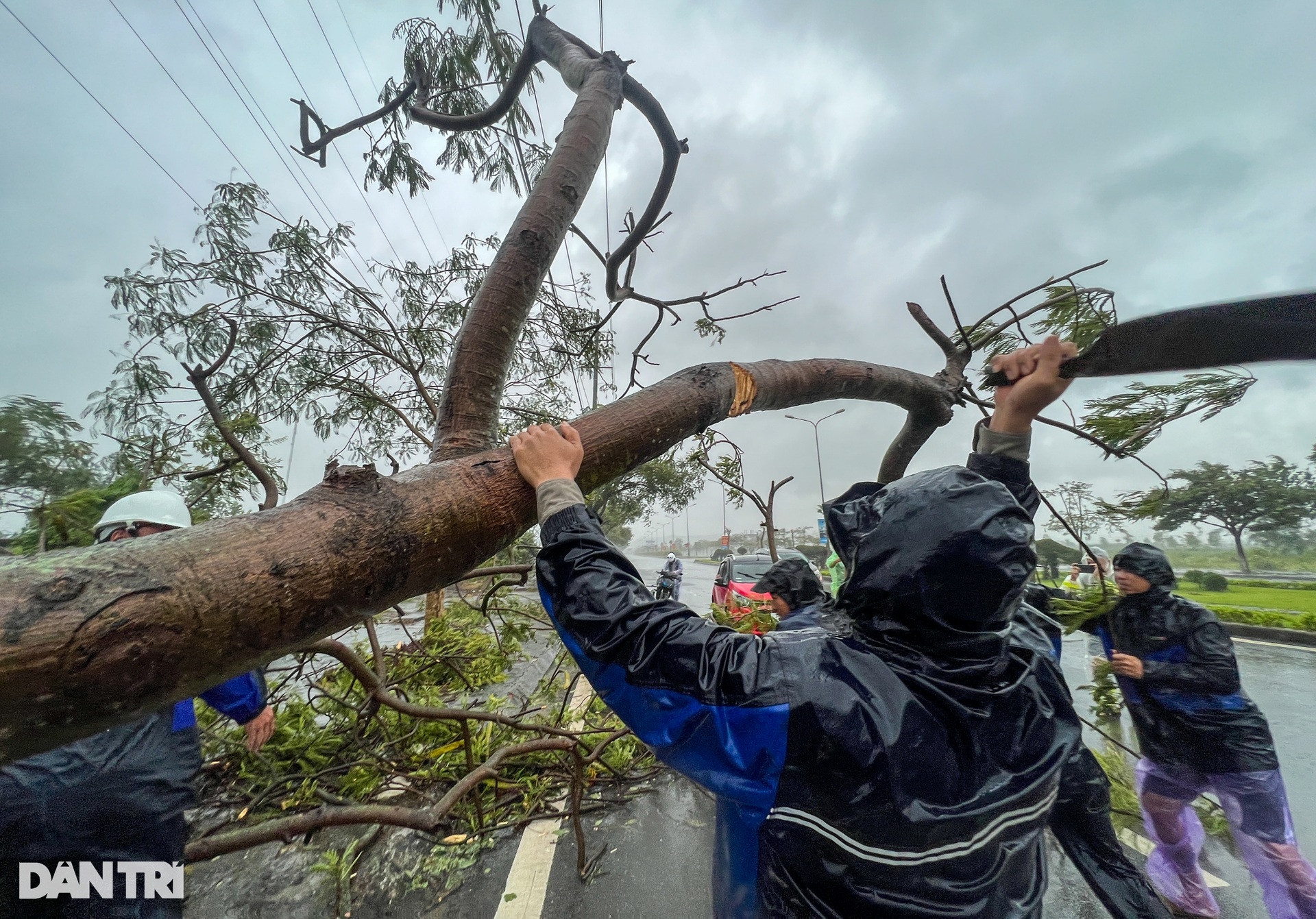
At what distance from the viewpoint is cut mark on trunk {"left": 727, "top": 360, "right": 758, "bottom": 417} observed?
1.66 metres

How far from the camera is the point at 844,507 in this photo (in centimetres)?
125

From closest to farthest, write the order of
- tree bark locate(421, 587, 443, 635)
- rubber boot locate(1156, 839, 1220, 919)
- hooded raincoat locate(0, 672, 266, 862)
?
hooded raincoat locate(0, 672, 266, 862), rubber boot locate(1156, 839, 1220, 919), tree bark locate(421, 587, 443, 635)

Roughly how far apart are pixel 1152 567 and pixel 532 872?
151 inches

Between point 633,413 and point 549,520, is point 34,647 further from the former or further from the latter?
point 633,413

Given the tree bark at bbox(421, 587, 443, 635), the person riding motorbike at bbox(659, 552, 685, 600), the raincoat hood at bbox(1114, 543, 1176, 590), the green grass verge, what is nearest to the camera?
the raincoat hood at bbox(1114, 543, 1176, 590)

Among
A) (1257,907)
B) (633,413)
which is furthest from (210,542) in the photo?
(1257,907)

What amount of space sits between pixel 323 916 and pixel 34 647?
8.93ft

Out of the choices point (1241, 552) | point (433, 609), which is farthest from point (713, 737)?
point (1241, 552)

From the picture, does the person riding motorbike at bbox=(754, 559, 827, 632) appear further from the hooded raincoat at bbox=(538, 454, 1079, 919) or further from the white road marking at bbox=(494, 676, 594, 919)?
the hooded raincoat at bbox=(538, 454, 1079, 919)

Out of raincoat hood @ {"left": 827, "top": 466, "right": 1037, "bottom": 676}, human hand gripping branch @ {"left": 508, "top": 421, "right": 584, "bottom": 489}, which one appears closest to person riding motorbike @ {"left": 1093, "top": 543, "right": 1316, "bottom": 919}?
raincoat hood @ {"left": 827, "top": 466, "right": 1037, "bottom": 676}

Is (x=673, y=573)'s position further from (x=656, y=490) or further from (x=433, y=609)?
(x=433, y=609)

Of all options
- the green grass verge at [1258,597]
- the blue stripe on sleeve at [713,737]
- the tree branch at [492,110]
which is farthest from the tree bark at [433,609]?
the green grass verge at [1258,597]

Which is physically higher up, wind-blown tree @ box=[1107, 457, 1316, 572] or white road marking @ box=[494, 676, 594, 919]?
wind-blown tree @ box=[1107, 457, 1316, 572]

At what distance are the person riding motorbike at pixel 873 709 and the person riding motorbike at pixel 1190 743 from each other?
2.61 meters
